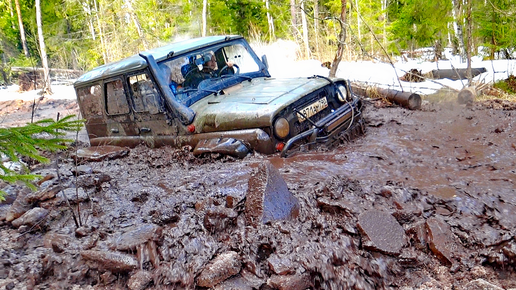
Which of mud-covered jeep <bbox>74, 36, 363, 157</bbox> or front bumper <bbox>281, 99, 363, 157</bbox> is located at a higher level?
mud-covered jeep <bbox>74, 36, 363, 157</bbox>

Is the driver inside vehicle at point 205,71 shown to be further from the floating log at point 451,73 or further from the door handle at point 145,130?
the floating log at point 451,73

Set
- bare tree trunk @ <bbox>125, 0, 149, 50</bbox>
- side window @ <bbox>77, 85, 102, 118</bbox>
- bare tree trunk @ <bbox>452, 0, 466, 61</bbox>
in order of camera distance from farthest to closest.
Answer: bare tree trunk @ <bbox>125, 0, 149, 50</bbox>
bare tree trunk @ <bbox>452, 0, 466, 61</bbox>
side window @ <bbox>77, 85, 102, 118</bbox>

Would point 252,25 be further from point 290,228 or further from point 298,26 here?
point 290,228

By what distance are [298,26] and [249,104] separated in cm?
1752

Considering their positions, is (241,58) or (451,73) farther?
(451,73)

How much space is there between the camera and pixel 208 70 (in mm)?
5051

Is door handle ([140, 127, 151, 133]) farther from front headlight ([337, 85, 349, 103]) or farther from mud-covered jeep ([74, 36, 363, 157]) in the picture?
front headlight ([337, 85, 349, 103])

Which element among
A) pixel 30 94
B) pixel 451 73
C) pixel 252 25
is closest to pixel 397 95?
pixel 451 73

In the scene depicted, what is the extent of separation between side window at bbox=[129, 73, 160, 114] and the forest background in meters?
4.11

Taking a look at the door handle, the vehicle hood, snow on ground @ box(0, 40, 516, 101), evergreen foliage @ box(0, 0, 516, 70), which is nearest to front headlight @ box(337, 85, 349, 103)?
the vehicle hood

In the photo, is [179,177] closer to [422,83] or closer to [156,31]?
[422,83]

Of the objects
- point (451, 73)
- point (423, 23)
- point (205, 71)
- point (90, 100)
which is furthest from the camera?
point (423, 23)

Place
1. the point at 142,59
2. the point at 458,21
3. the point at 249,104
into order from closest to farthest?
the point at 249,104 → the point at 142,59 → the point at 458,21

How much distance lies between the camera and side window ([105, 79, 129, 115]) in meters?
5.15
